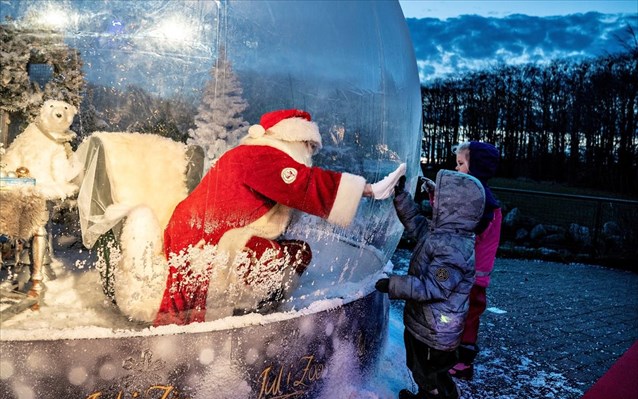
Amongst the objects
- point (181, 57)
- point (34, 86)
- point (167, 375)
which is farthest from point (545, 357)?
point (34, 86)

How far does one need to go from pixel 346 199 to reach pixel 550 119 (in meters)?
28.3

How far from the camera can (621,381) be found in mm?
2854

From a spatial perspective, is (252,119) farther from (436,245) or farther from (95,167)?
(436,245)

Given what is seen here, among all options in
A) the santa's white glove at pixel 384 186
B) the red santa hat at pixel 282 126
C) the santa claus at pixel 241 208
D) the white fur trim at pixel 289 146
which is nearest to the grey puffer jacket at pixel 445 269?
the santa's white glove at pixel 384 186

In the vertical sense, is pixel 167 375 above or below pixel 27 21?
below

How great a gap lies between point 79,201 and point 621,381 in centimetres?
284

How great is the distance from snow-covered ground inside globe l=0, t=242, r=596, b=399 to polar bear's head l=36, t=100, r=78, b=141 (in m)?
0.56

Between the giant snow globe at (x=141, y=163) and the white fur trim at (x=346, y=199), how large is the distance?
1.12 ft

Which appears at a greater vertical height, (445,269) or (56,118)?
(56,118)

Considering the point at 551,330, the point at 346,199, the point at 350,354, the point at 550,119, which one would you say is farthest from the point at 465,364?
the point at 550,119

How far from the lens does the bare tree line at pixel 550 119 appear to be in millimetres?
23453

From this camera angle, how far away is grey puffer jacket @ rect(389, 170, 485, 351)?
3.19 metres

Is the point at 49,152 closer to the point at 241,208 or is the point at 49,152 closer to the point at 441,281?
the point at 241,208

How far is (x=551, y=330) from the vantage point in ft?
18.4
